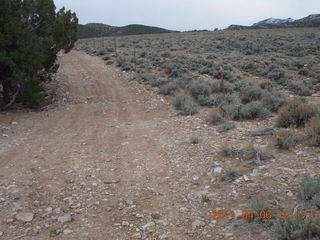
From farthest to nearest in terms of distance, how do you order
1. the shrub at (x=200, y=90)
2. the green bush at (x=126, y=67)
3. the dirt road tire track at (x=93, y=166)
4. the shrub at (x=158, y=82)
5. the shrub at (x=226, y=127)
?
the green bush at (x=126, y=67) < the shrub at (x=158, y=82) < the shrub at (x=200, y=90) < the shrub at (x=226, y=127) < the dirt road tire track at (x=93, y=166)

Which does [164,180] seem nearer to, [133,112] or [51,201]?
[51,201]

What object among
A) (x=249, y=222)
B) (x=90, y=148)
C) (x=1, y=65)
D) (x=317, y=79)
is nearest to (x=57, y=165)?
(x=90, y=148)

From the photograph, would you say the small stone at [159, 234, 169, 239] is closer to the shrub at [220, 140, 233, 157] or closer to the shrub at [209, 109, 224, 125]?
the shrub at [220, 140, 233, 157]

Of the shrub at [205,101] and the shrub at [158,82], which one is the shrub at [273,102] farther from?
the shrub at [158,82]

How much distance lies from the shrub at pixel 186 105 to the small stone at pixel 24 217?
5684mm

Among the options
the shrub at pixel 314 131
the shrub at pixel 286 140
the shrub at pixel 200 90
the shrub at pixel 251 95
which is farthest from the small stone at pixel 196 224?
the shrub at pixel 200 90

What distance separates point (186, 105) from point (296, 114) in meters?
3.52

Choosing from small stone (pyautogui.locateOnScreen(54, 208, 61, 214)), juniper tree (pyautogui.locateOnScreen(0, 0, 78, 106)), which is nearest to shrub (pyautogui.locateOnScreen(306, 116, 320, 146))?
small stone (pyautogui.locateOnScreen(54, 208, 61, 214))

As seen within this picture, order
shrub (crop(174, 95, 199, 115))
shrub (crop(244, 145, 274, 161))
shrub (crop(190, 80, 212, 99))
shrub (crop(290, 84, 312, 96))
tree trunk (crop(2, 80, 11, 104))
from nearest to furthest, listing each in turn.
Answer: shrub (crop(244, 145, 274, 161)), shrub (crop(174, 95, 199, 115)), tree trunk (crop(2, 80, 11, 104)), shrub (crop(190, 80, 212, 99)), shrub (crop(290, 84, 312, 96))

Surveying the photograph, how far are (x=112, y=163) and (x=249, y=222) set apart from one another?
3.10 m

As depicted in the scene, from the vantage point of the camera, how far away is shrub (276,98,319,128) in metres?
6.21

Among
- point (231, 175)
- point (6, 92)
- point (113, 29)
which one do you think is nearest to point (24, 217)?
point (231, 175)

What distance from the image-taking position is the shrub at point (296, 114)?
621cm

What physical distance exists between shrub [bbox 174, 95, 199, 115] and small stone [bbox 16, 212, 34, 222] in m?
5.68
